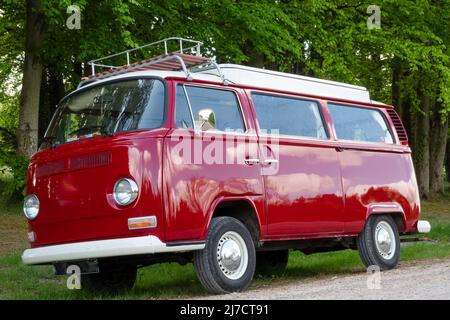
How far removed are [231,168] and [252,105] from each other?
1.00 metres

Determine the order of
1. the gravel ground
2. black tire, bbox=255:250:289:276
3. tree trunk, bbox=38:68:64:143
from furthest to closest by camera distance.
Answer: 1. tree trunk, bbox=38:68:64:143
2. black tire, bbox=255:250:289:276
3. the gravel ground

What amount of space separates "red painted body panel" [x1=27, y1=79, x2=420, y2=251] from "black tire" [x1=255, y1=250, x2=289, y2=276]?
1453 millimetres

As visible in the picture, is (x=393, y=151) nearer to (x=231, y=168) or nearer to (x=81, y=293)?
(x=231, y=168)

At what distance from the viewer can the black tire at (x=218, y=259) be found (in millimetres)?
7254

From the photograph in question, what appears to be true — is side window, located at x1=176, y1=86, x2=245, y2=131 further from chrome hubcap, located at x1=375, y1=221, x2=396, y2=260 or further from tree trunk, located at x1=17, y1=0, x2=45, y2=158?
tree trunk, located at x1=17, y1=0, x2=45, y2=158

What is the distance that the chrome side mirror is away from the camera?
297 inches

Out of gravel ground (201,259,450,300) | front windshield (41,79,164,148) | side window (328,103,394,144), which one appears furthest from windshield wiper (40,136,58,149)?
side window (328,103,394,144)

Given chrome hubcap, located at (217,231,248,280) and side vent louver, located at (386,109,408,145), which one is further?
side vent louver, located at (386,109,408,145)

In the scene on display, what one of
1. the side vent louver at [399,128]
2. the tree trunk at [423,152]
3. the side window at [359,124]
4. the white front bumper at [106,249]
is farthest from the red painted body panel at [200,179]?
the tree trunk at [423,152]

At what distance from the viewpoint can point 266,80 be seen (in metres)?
8.66

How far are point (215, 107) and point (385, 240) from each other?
3687 millimetres

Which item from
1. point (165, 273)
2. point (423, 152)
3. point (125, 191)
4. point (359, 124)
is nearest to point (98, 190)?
point (125, 191)

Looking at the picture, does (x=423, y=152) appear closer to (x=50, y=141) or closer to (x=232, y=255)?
(x=232, y=255)
